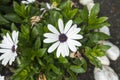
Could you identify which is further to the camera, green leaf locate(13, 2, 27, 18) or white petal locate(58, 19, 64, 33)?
green leaf locate(13, 2, 27, 18)

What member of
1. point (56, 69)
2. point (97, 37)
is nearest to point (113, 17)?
point (97, 37)

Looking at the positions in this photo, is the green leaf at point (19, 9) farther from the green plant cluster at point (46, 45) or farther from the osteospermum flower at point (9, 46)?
the osteospermum flower at point (9, 46)

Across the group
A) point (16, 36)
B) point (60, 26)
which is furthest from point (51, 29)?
point (16, 36)

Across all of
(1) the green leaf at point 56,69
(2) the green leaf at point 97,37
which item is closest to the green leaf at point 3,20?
(1) the green leaf at point 56,69

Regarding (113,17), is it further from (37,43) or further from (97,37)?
(37,43)

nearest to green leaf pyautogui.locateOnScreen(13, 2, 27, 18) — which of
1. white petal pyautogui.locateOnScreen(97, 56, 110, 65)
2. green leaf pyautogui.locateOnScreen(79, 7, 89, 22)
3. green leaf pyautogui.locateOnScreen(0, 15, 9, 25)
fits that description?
green leaf pyautogui.locateOnScreen(0, 15, 9, 25)

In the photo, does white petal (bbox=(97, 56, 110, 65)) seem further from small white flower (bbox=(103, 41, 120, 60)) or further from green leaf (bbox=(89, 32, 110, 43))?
green leaf (bbox=(89, 32, 110, 43))

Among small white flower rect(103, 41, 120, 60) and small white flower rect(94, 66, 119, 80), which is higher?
small white flower rect(103, 41, 120, 60)
